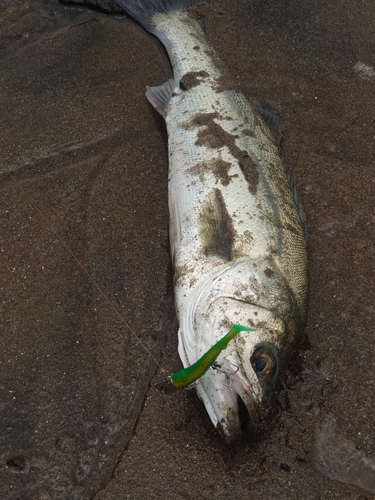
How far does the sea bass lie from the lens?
9.79ft

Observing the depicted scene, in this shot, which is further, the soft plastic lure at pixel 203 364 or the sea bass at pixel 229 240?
the sea bass at pixel 229 240

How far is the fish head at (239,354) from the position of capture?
9.50 ft

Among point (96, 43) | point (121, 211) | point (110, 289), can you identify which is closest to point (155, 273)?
point (110, 289)

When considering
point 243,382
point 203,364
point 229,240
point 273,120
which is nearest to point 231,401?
point 243,382

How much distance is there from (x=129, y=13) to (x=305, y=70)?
2167 millimetres

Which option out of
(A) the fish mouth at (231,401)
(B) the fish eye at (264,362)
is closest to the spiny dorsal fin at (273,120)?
(B) the fish eye at (264,362)

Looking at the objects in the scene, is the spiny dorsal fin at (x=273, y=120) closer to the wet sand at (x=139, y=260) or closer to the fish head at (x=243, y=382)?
the wet sand at (x=139, y=260)

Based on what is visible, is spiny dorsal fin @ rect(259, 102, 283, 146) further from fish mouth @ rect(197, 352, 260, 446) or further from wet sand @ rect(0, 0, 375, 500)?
fish mouth @ rect(197, 352, 260, 446)

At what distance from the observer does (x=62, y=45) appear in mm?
5117

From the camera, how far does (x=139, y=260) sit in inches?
153

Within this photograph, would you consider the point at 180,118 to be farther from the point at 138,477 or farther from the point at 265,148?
the point at 138,477

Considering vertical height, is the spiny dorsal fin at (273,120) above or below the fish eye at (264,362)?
above

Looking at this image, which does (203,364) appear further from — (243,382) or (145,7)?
(145,7)

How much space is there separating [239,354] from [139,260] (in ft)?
4.33
